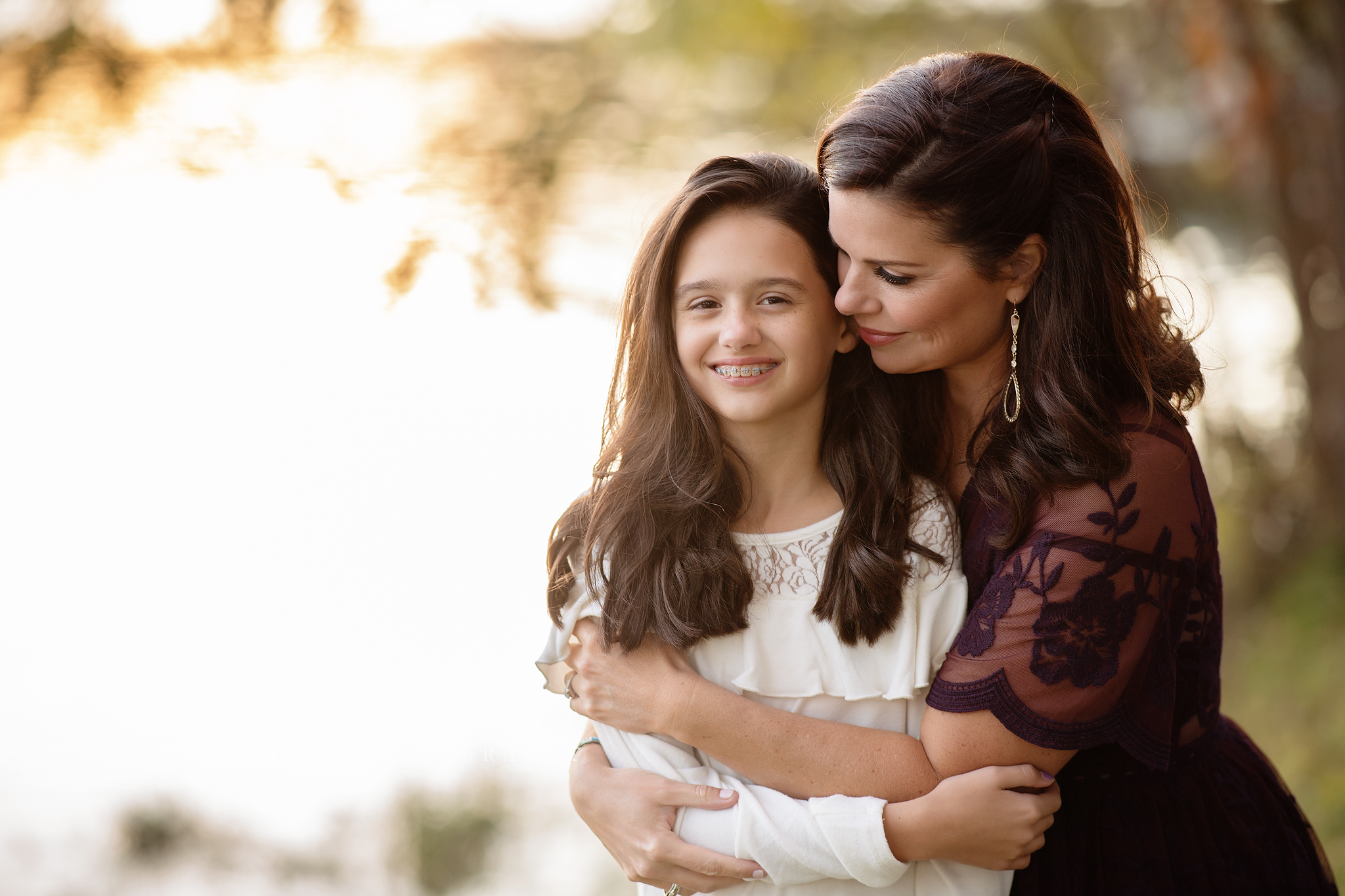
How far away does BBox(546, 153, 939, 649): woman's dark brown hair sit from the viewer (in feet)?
5.27

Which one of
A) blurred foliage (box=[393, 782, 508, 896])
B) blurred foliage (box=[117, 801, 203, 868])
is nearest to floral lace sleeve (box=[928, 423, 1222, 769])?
blurred foliage (box=[393, 782, 508, 896])

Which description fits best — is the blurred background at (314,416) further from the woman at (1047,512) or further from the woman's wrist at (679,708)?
the woman at (1047,512)

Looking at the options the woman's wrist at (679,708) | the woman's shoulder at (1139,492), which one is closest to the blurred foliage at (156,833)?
the woman's wrist at (679,708)

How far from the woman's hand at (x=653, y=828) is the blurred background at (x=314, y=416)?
4.58 ft

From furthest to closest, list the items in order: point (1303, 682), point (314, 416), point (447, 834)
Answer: point (1303, 682) → point (447, 834) → point (314, 416)

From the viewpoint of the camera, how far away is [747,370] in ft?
5.34

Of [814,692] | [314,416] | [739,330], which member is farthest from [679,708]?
[314,416]

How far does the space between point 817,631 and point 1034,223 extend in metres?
0.69

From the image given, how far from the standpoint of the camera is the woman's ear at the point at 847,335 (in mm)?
1718

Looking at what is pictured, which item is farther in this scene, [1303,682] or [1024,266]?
[1303,682]

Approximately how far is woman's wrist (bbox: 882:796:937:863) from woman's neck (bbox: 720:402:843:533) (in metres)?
0.49

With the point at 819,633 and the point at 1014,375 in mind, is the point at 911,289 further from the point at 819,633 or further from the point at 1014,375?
the point at 819,633

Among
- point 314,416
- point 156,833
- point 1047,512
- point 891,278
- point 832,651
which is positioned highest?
point 314,416

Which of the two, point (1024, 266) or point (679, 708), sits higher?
point (1024, 266)
